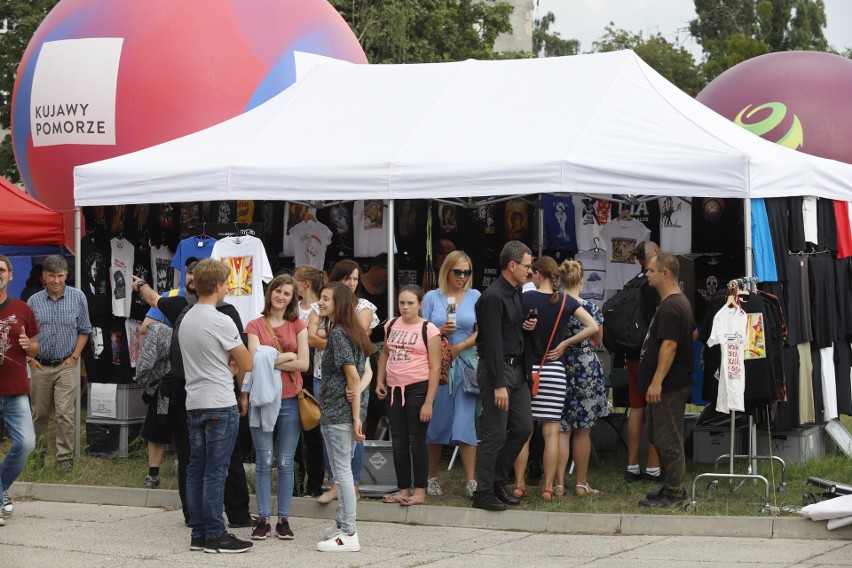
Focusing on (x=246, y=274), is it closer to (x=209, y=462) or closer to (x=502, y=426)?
(x=502, y=426)

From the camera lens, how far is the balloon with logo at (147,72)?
1480cm

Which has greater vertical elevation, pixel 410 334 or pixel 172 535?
pixel 410 334

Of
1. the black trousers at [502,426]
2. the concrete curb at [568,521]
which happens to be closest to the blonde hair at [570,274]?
the black trousers at [502,426]

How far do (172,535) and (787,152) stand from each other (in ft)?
20.0

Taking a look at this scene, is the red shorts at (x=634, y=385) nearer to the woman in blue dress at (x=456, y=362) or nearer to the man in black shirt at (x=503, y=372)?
the woman in blue dress at (x=456, y=362)

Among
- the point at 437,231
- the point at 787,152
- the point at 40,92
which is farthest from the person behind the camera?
the point at 40,92

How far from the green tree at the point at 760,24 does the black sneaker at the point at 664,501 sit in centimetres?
3865

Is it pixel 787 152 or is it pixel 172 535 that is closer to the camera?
pixel 172 535

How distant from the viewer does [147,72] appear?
14.8m

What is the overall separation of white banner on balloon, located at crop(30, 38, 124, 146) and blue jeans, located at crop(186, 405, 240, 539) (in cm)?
761

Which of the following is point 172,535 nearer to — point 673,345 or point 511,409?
point 511,409

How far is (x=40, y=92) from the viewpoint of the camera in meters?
15.3

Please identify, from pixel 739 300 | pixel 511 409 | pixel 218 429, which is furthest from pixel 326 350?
pixel 739 300

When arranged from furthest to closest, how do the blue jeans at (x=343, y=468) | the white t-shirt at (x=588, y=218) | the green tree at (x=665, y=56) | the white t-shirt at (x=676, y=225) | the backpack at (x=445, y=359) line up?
the green tree at (x=665, y=56), the white t-shirt at (x=588, y=218), the white t-shirt at (x=676, y=225), the backpack at (x=445, y=359), the blue jeans at (x=343, y=468)
